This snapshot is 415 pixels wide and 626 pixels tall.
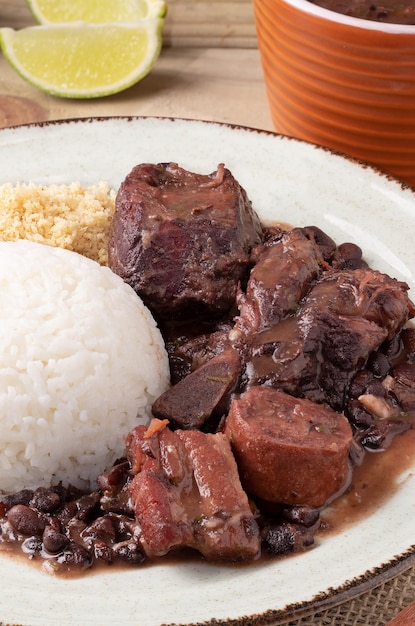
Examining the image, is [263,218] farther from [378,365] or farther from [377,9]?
[378,365]

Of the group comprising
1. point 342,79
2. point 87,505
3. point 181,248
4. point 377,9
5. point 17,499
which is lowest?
point 17,499

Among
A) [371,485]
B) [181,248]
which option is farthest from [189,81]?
[371,485]

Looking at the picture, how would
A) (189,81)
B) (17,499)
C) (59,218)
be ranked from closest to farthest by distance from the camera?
(17,499), (59,218), (189,81)

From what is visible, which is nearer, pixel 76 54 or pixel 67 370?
pixel 67 370

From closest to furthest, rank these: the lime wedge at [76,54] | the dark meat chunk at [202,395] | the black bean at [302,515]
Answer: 1. the black bean at [302,515]
2. the dark meat chunk at [202,395]
3. the lime wedge at [76,54]

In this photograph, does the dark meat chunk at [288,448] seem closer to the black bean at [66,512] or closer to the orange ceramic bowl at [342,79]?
the black bean at [66,512]

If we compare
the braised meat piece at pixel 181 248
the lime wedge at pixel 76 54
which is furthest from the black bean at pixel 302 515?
the lime wedge at pixel 76 54

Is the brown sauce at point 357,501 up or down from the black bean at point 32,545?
up
